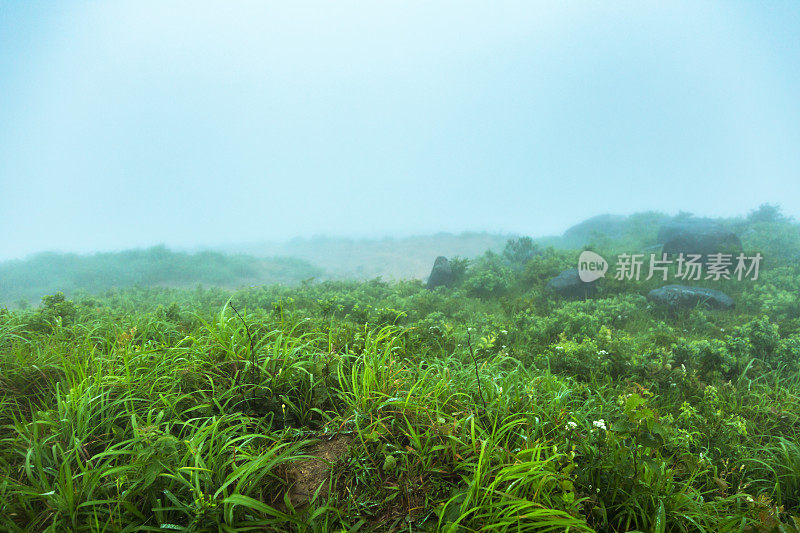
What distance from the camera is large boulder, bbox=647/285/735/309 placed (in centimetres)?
733

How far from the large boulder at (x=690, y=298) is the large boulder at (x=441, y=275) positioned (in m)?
5.32

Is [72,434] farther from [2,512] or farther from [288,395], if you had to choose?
[288,395]

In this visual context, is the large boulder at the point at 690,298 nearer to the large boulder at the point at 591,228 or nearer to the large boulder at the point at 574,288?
the large boulder at the point at 574,288

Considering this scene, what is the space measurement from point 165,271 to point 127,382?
14237 mm

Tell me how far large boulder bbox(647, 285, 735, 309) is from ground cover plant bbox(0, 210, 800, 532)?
268 cm

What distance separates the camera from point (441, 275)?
37.4ft

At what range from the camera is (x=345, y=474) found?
83.8 inches

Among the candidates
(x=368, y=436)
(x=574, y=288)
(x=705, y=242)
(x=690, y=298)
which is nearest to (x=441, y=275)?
(x=574, y=288)

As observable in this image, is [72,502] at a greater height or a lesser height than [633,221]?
lesser

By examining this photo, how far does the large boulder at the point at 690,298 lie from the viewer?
7.33m

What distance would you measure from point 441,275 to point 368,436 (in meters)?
9.35

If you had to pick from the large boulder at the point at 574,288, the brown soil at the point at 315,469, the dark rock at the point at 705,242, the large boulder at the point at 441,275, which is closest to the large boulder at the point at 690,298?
the large boulder at the point at 574,288

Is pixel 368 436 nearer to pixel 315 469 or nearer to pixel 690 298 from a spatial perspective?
pixel 315 469

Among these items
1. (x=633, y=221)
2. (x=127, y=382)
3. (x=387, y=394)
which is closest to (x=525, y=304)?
(x=387, y=394)
